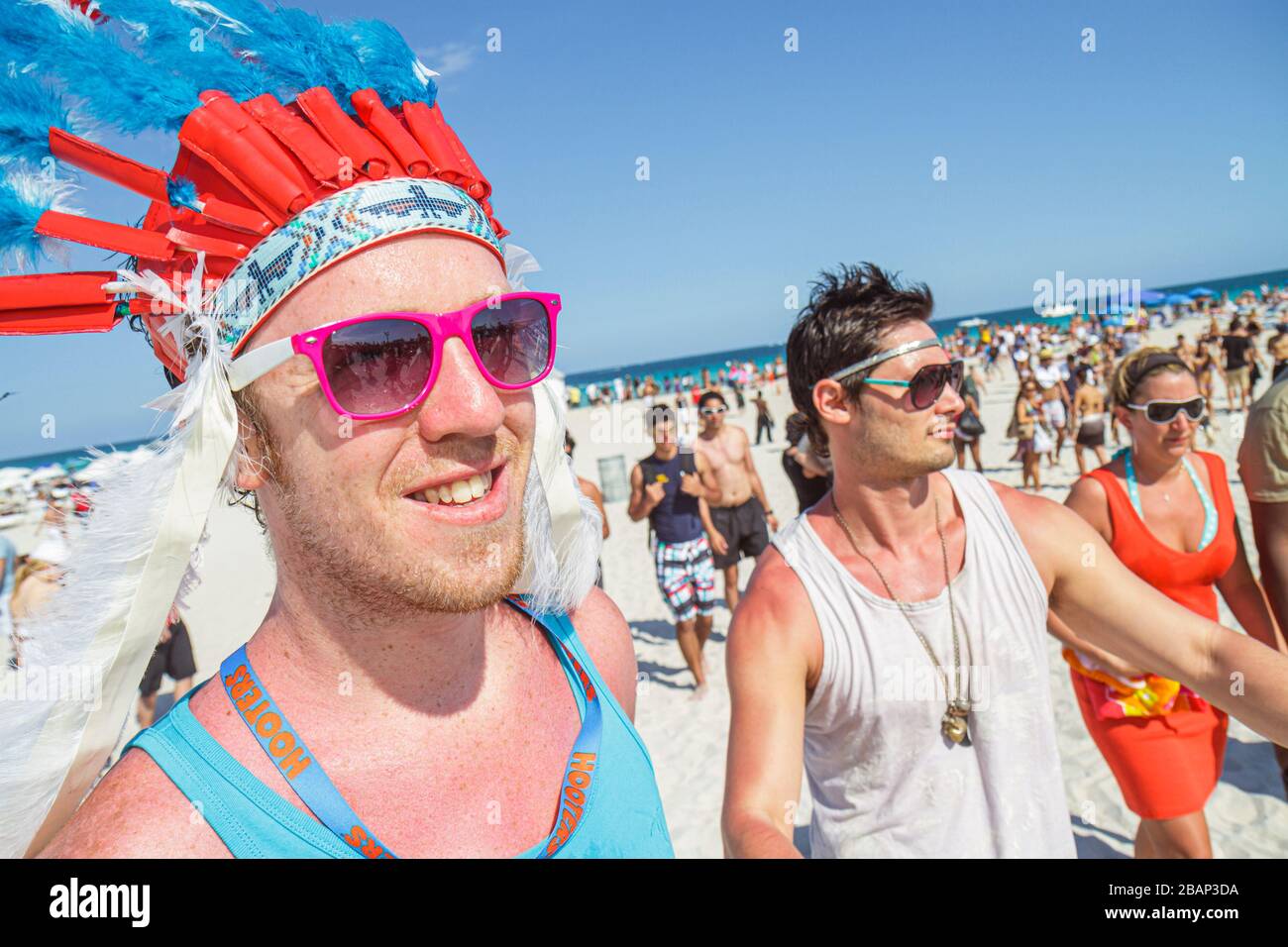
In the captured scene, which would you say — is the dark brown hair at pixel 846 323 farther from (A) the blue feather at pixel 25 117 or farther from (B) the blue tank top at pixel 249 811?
(A) the blue feather at pixel 25 117

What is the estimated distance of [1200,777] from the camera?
284 cm

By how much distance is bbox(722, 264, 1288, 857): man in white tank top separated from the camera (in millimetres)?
1910

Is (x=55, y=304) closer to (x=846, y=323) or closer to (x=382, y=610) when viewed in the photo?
(x=382, y=610)

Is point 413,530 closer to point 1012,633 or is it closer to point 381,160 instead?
point 381,160

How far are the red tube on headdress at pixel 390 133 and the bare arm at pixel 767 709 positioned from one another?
1.38 meters

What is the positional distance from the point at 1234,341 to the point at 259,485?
55.4ft

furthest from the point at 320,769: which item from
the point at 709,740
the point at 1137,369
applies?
the point at 709,740

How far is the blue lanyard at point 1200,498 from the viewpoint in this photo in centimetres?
307

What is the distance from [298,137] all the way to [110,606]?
0.83 meters

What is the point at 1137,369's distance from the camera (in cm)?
372

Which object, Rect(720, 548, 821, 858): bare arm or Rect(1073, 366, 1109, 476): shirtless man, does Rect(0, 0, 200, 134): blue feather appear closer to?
Rect(720, 548, 821, 858): bare arm

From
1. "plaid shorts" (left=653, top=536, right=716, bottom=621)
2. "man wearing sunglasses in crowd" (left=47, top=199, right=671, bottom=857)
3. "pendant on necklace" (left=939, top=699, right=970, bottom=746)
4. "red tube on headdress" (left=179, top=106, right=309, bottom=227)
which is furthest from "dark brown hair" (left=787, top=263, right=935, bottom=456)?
"plaid shorts" (left=653, top=536, right=716, bottom=621)

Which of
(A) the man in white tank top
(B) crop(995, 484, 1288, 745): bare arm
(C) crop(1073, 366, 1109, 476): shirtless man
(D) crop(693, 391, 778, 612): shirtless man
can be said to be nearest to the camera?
(B) crop(995, 484, 1288, 745): bare arm

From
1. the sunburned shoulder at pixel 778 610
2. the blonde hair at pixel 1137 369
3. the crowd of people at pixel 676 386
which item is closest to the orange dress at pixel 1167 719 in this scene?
the blonde hair at pixel 1137 369
